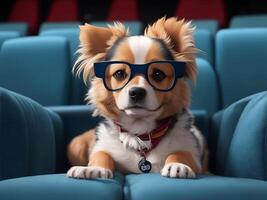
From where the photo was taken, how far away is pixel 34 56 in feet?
7.54

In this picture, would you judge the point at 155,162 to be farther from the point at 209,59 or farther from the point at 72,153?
the point at 209,59

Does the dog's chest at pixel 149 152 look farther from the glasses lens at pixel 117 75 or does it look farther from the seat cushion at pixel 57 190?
the seat cushion at pixel 57 190

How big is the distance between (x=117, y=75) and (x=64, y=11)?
2.62 metres

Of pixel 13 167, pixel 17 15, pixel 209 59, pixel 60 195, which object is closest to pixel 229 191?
pixel 60 195

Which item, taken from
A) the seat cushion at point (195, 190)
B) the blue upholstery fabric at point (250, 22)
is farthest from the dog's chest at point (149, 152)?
the blue upholstery fabric at point (250, 22)

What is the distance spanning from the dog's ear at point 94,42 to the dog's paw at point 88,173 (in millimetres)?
441

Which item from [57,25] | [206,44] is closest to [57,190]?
[206,44]

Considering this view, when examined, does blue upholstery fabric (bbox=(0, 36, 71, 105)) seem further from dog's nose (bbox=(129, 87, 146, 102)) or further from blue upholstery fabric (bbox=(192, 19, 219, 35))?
blue upholstery fabric (bbox=(192, 19, 219, 35))

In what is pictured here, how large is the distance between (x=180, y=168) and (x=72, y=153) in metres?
0.61

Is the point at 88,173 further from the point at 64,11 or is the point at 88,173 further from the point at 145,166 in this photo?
the point at 64,11

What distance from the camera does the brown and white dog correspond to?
142 centimetres

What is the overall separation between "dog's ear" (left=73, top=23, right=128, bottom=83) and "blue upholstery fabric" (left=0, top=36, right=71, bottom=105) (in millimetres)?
670

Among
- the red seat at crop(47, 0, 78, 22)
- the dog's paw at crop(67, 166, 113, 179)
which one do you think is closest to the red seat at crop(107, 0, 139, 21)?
the red seat at crop(47, 0, 78, 22)

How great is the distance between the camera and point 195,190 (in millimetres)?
1087
